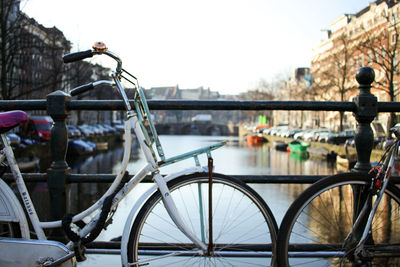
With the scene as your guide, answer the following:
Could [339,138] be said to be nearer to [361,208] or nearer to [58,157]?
[361,208]

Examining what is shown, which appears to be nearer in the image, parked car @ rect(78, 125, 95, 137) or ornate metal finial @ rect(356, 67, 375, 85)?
ornate metal finial @ rect(356, 67, 375, 85)

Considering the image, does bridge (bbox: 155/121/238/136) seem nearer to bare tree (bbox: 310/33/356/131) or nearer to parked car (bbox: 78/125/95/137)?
parked car (bbox: 78/125/95/137)

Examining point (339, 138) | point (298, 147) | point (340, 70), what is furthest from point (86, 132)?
point (340, 70)

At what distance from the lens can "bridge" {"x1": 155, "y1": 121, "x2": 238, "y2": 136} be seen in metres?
98.1

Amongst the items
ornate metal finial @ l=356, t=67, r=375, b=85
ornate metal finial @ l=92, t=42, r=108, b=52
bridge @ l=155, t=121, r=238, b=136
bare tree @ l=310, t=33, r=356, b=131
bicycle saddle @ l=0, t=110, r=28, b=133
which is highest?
bare tree @ l=310, t=33, r=356, b=131

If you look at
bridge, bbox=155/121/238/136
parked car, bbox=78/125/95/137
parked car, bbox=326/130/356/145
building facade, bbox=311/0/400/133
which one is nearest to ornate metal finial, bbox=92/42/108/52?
building facade, bbox=311/0/400/133

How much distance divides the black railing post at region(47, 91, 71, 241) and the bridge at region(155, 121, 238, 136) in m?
94.3

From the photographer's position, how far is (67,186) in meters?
2.64

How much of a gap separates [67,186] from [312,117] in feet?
204

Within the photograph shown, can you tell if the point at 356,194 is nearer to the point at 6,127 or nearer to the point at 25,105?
the point at 6,127

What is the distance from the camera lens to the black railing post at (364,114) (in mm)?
2586

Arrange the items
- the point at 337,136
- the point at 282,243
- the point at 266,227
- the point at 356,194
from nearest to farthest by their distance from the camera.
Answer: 1. the point at 282,243
2. the point at 266,227
3. the point at 356,194
4. the point at 337,136

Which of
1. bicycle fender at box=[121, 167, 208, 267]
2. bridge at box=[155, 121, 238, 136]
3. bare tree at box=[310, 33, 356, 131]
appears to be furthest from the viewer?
bridge at box=[155, 121, 238, 136]

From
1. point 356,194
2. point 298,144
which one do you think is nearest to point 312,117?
point 298,144
